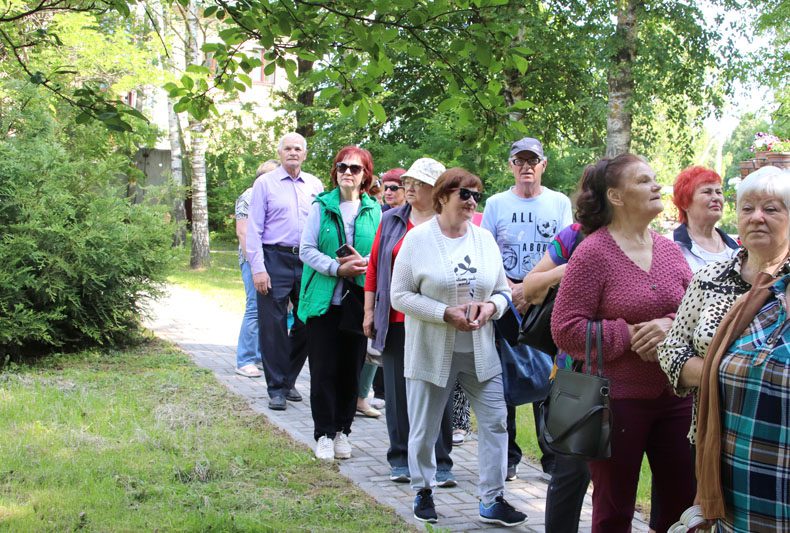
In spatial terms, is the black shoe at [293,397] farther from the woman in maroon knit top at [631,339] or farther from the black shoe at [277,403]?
the woman in maroon knit top at [631,339]

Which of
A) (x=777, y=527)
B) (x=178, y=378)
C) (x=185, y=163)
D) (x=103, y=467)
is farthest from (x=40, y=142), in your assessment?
(x=185, y=163)

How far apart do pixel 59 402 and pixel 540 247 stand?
Result: 449cm

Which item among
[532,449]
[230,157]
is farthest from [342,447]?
[230,157]

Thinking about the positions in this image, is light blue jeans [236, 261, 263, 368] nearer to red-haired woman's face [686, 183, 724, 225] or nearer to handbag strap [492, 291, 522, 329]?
handbag strap [492, 291, 522, 329]

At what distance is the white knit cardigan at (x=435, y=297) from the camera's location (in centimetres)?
533

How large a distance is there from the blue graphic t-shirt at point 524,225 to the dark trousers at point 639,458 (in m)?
2.37

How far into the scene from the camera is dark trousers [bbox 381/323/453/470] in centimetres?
607

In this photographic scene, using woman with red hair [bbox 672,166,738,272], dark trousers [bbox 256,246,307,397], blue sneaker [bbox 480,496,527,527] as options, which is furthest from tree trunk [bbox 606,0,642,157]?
blue sneaker [bbox 480,496,527,527]

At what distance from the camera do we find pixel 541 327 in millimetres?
4574

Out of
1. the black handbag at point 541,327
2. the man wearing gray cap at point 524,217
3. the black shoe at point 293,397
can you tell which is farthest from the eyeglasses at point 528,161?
the black shoe at point 293,397

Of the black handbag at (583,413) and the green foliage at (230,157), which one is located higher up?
the green foliage at (230,157)

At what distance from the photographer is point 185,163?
3538 cm

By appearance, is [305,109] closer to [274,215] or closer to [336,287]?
[274,215]

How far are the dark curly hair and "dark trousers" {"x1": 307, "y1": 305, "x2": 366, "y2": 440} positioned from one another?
2.85 metres
